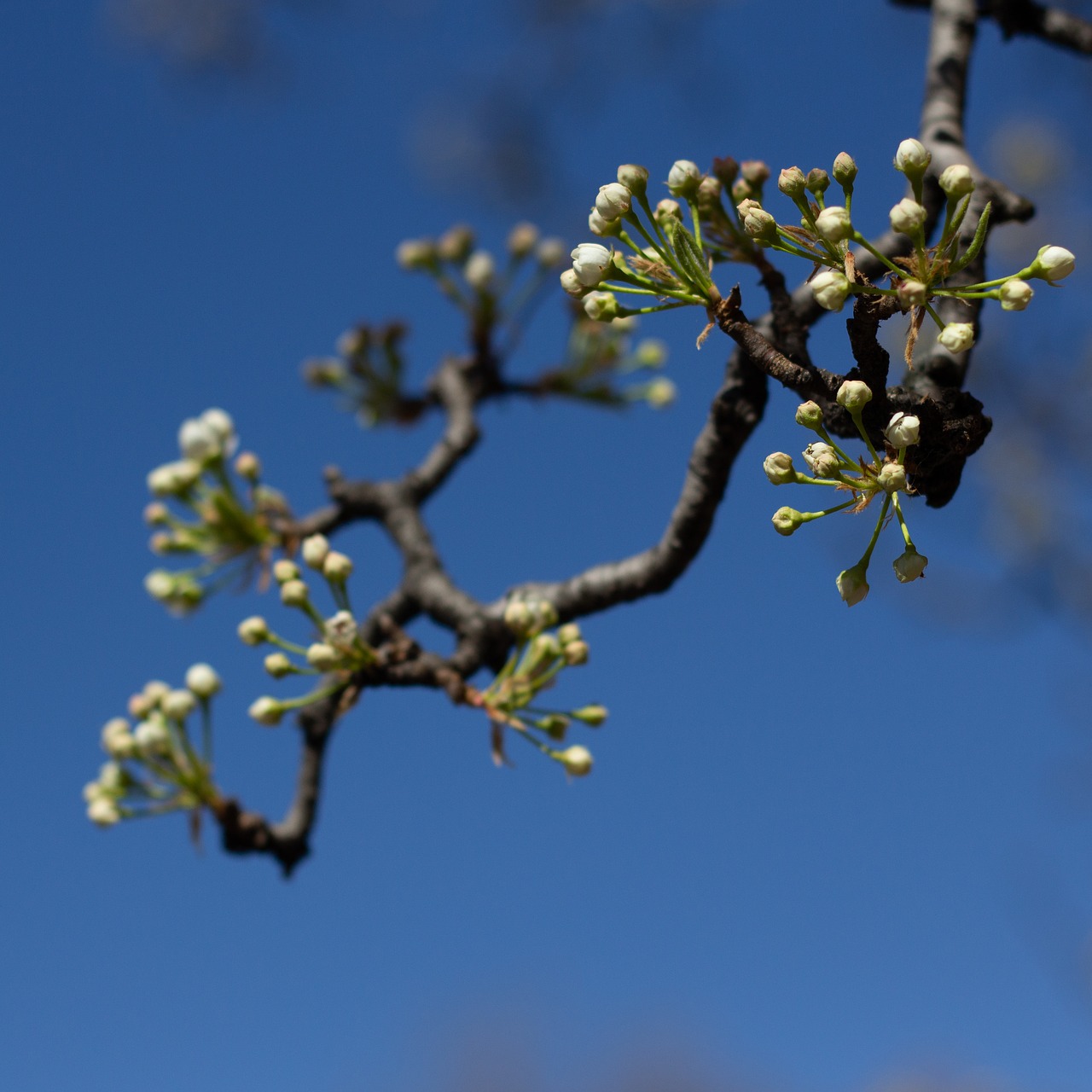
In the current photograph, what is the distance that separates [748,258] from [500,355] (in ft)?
6.19

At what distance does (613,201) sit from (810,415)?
0.43 m

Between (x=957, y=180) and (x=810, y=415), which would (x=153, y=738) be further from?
(x=957, y=180)

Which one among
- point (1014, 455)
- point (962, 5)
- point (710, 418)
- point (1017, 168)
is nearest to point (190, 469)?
point (710, 418)

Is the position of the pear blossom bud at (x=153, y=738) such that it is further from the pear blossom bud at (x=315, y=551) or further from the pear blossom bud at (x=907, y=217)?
the pear blossom bud at (x=907, y=217)

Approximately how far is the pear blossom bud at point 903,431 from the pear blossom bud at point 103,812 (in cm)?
209

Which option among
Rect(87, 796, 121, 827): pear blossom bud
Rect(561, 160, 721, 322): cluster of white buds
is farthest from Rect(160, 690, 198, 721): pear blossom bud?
Rect(561, 160, 721, 322): cluster of white buds

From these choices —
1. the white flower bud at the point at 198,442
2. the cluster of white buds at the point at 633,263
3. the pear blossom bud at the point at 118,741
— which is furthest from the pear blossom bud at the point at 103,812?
the cluster of white buds at the point at 633,263

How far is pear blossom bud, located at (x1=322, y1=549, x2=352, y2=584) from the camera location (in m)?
2.56

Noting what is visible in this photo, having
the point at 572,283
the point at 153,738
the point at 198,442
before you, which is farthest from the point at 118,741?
the point at 572,283

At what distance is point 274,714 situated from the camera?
262 cm

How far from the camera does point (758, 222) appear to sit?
5.13 feet

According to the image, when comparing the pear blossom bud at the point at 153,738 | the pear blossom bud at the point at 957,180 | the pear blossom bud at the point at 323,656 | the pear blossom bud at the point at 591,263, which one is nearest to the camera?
the pear blossom bud at the point at 957,180

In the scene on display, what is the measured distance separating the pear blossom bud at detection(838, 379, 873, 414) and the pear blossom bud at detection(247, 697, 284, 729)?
147 cm

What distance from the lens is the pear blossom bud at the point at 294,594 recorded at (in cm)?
253
